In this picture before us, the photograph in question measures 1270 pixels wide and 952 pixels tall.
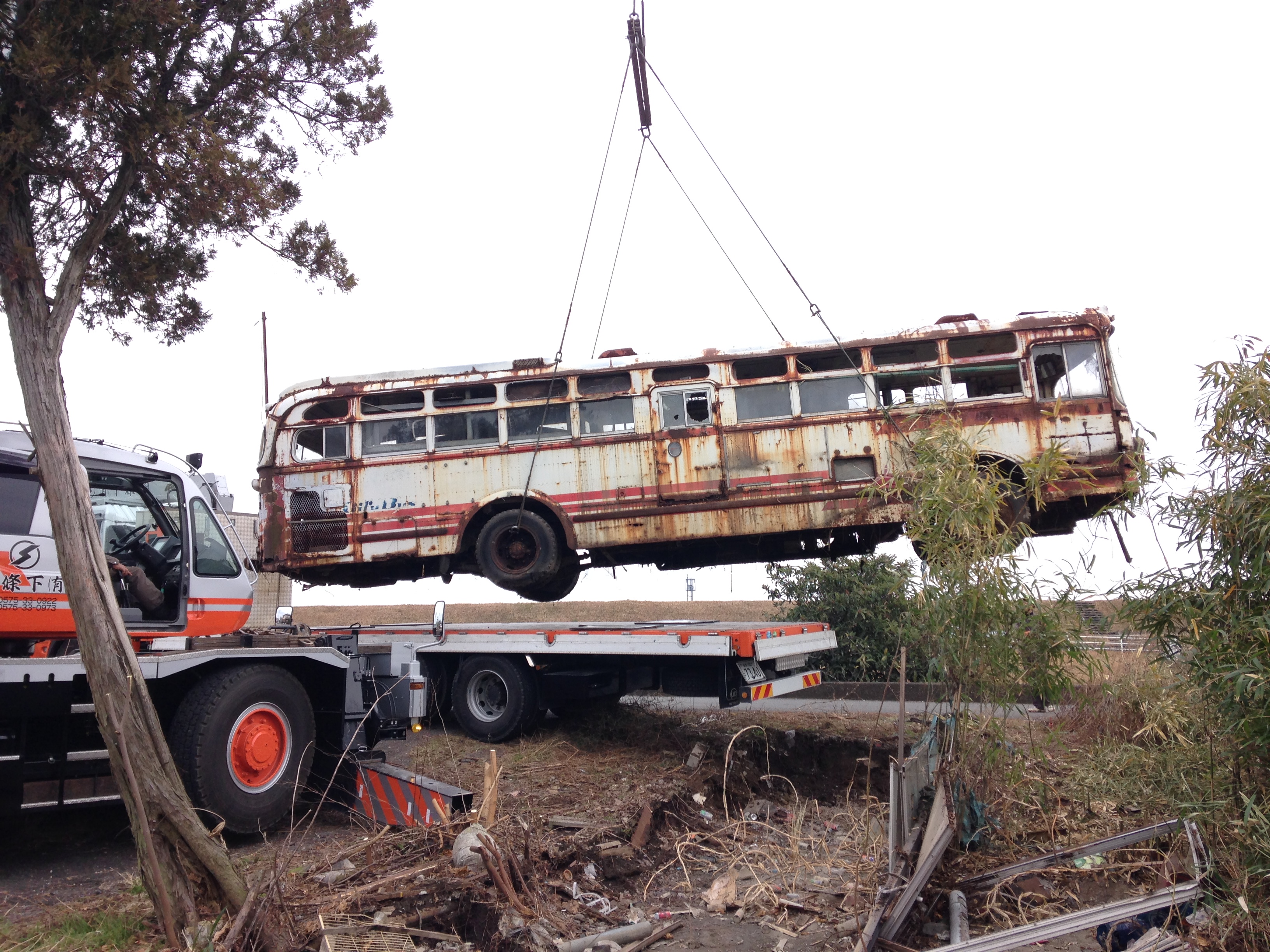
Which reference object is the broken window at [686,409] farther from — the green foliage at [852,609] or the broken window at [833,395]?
the green foliage at [852,609]

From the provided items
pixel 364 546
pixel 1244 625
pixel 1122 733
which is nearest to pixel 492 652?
pixel 364 546

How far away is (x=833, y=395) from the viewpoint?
400 inches

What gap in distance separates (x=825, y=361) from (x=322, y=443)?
5.94m

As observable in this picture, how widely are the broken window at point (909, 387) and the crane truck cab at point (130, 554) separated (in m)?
6.71

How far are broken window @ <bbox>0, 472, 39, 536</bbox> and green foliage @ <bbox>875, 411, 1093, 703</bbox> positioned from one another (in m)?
5.05

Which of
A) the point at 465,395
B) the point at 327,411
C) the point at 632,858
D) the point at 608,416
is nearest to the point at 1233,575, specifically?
the point at 632,858

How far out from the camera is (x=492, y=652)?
26.2ft

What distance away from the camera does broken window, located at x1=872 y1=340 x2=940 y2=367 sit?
1007 cm

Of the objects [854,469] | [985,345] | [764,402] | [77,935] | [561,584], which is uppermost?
[985,345]

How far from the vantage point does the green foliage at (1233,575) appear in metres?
3.79

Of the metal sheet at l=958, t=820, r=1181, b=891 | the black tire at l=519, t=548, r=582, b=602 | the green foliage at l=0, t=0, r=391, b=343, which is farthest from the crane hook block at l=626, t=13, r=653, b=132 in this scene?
the metal sheet at l=958, t=820, r=1181, b=891

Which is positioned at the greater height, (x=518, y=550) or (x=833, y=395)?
(x=833, y=395)

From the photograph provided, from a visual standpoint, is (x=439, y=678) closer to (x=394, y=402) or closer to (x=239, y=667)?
(x=239, y=667)

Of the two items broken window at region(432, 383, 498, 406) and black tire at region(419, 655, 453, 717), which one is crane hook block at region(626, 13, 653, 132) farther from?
black tire at region(419, 655, 453, 717)
